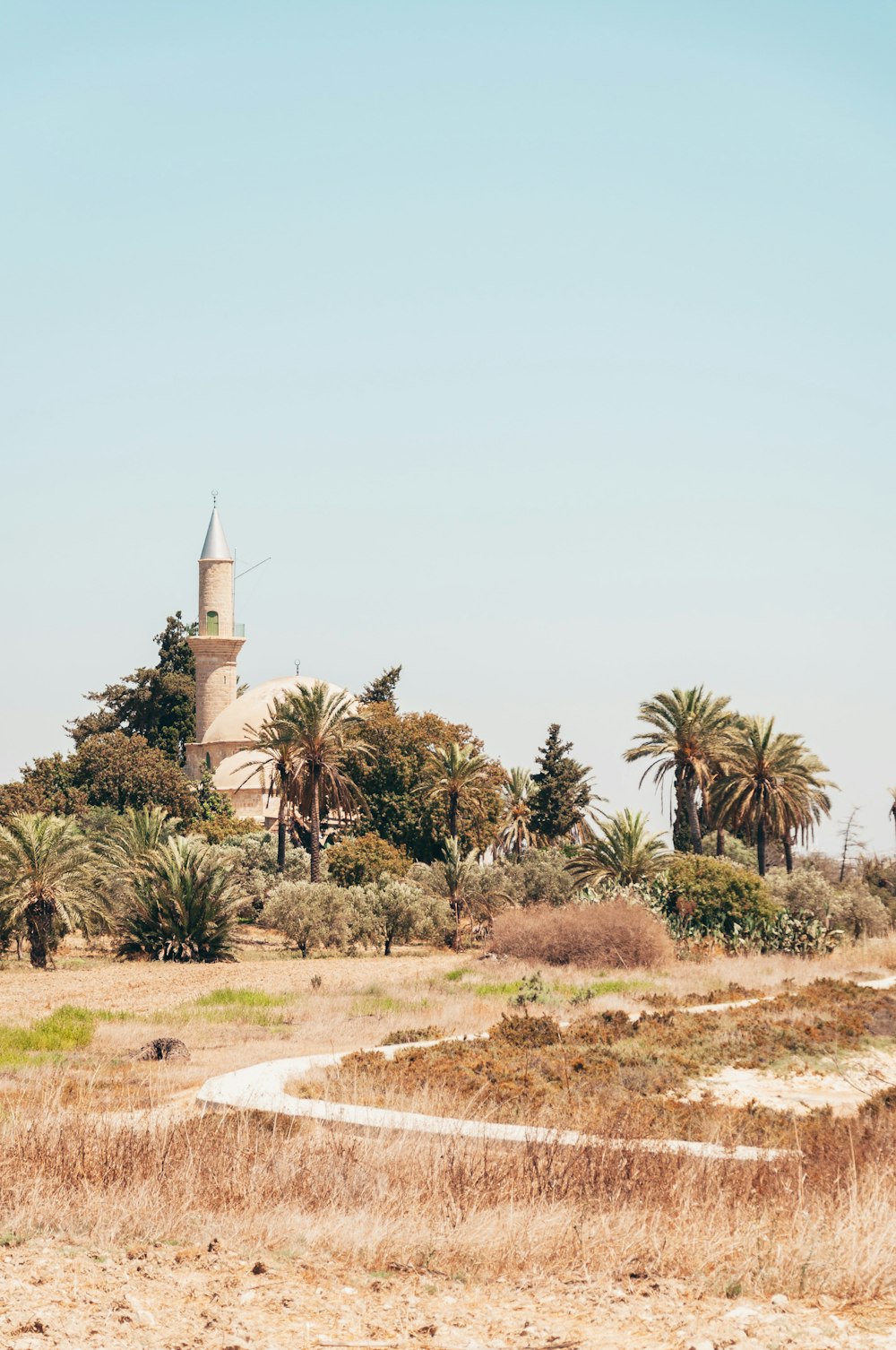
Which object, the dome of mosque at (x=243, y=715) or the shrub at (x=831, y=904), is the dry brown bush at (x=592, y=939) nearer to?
the shrub at (x=831, y=904)

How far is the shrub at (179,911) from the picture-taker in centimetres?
2964

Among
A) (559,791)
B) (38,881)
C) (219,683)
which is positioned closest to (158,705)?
(219,683)

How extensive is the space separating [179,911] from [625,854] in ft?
43.8

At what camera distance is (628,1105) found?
12.2 m

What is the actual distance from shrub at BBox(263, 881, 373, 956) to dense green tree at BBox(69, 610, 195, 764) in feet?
137

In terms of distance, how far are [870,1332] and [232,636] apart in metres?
62.8

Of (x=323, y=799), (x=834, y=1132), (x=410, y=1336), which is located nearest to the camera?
(x=410, y=1336)

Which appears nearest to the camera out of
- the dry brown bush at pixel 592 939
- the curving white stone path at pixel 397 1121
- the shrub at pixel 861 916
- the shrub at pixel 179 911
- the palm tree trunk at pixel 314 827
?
the curving white stone path at pixel 397 1121

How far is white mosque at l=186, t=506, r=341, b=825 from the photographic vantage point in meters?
65.1

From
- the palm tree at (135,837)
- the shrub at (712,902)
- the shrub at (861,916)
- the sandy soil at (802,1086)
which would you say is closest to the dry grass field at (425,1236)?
the sandy soil at (802,1086)

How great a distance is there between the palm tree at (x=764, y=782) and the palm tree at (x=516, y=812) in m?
14.9

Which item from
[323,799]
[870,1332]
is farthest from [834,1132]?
[323,799]

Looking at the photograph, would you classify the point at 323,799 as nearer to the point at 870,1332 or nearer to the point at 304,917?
the point at 304,917

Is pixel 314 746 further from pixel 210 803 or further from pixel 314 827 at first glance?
pixel 210 803
